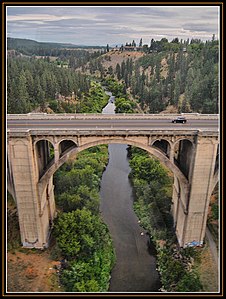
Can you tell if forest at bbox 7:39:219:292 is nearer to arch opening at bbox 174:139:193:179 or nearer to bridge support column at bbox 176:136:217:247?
bridge support column at bbox 176:136:217:247

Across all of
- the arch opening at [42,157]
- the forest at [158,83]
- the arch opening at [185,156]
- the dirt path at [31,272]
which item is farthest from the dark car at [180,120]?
the dirt path at [31,272]

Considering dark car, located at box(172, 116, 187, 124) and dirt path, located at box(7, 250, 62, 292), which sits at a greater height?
dark car, located at box(172, 116, 187, 124)

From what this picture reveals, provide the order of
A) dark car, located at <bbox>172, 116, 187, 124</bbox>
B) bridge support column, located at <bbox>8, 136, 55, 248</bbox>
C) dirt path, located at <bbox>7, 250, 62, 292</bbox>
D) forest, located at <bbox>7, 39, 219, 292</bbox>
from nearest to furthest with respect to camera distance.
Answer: dirt path, located at <bbox>7, 250, 62, 292</bbox> < bridge support column, located at <bbox>8, 136, 55, 248</bbox> < forest, located at <bbox>7, 39, 219, 292</bbox> < dark car, located at <bbox>172, 116, 187, 124</bbox>

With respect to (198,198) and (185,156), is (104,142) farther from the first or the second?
(198,198)

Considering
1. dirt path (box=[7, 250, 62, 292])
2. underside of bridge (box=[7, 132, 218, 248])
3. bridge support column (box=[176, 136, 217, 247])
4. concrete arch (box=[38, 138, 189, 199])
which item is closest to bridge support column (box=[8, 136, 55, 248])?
underside of bridge (box=[7, 132, 218, 248])

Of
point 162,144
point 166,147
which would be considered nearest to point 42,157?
point 162,144

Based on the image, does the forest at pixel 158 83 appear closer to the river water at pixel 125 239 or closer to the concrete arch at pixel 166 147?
the concrete arch at pixel 166 147
